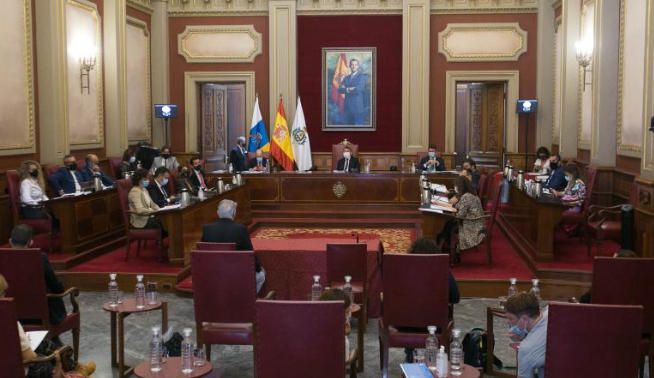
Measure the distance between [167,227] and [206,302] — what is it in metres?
3.82

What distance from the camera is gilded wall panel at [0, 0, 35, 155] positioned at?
987cm

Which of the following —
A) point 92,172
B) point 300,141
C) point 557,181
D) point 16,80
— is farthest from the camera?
point 300,141

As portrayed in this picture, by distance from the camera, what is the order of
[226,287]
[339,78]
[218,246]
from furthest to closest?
[339,78] < [218,246] < [226,287]

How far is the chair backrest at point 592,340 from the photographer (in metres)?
3.51

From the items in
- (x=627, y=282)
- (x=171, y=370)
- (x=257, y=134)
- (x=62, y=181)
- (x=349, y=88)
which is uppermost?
(x=349, y=88)

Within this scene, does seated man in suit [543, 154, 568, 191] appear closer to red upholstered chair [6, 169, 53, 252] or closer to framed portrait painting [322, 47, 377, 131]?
framed portrait painting [322, 47, 377, 131]

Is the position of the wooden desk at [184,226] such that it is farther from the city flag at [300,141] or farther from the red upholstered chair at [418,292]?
the city flag at [300,141]

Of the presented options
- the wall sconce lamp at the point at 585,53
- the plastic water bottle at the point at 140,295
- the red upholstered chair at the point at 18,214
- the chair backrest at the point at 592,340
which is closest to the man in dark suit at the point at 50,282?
the plastic water bottle at the point at 140,295

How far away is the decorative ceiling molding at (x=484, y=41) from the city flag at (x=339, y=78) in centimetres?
202

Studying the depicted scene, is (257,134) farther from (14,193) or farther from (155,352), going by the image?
(155,352)

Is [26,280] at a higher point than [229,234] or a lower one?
lower

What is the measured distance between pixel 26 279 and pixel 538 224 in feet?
18.4

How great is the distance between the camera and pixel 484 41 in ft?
50.7

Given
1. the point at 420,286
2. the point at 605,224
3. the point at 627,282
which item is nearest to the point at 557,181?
the point at 605,224
